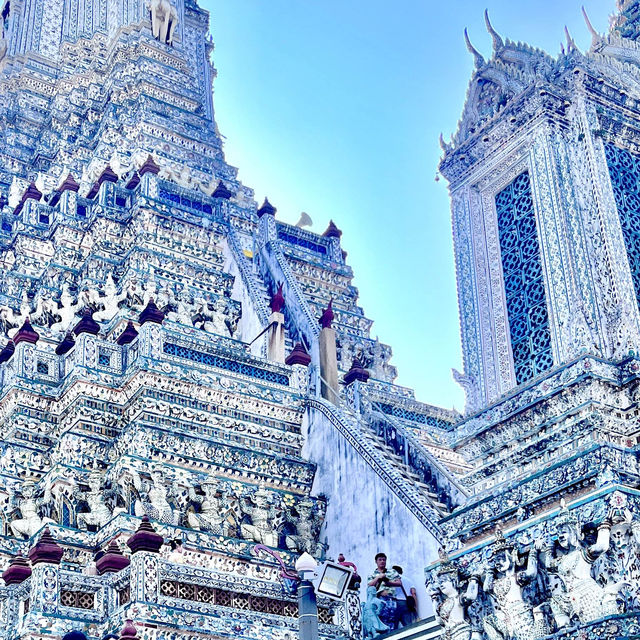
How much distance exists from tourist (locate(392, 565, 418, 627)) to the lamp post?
4600 millimetres

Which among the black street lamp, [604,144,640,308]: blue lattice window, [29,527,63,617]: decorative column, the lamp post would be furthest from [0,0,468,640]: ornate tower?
the lamp post

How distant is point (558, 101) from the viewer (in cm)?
1462

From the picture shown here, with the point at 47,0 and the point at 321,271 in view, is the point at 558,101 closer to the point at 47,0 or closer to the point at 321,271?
A: the point at 321,271

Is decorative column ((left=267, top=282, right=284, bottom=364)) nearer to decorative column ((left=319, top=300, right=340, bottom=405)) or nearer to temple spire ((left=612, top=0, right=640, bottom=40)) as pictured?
decorative column ((left=319, top=300, right=340, bottom=405))

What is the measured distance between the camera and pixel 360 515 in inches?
640

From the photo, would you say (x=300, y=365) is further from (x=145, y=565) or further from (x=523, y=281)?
(x=145, y=565)

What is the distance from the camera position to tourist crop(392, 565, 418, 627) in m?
13.8

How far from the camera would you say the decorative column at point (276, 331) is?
67.7 feet

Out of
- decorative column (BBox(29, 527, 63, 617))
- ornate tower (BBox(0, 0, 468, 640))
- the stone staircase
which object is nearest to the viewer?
decorative column (BBox(29, 527, 63, 617))

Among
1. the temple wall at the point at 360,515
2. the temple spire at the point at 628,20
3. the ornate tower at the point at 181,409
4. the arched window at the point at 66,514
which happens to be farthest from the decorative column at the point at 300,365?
the temple spire at the point at 628,20

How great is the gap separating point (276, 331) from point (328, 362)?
1140 millimetres

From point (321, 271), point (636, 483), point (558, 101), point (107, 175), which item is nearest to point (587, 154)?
point (558, 101)

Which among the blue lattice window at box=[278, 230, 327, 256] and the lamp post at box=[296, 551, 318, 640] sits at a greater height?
the blue lattice window at box=[278, 230, 327, 256]

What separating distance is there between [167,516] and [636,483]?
27.1 feet
